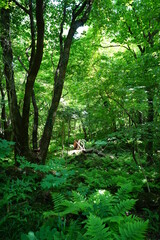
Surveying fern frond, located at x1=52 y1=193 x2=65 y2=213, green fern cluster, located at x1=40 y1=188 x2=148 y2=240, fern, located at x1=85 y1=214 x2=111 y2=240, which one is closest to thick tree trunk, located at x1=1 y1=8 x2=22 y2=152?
fern frond, located at x1=52 y1=193 x2=65 y2=213

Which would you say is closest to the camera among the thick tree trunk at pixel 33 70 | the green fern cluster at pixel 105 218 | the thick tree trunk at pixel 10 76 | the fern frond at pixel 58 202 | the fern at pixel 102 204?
the green fern cluster at pixel 105 218

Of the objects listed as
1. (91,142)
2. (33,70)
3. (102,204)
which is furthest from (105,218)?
(33,70)

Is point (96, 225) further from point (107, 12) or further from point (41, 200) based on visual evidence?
point (107, 12)

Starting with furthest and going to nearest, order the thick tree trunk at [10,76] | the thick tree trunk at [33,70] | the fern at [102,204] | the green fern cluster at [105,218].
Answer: the thick tree trunk at [10,76] → the thick tree trunk at [33,70] → the fern at [102,204] → the green fern cluster at [105,218]

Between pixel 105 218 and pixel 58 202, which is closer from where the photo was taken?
pixel 105 218

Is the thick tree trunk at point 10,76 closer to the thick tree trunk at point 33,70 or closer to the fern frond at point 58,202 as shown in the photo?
the thick tree trunk at point 33,70

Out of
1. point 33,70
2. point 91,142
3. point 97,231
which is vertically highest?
point 33,70

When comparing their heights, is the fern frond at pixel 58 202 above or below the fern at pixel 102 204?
below

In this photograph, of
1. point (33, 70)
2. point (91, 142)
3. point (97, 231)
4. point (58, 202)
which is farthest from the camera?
point (91, 142)

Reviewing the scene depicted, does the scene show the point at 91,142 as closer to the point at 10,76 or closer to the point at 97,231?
the point at 10,76

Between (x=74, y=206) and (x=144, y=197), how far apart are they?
2163 millimetres

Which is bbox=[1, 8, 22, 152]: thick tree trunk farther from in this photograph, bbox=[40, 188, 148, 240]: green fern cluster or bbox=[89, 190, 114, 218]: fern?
bbox=[89, 190, 114, 218]: fern

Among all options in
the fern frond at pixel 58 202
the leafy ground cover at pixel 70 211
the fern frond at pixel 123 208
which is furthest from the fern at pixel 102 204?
the fern frond at pixel 58 202

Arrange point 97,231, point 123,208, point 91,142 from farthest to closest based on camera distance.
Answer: point 91,142 → point 123,208 → point 97,231
